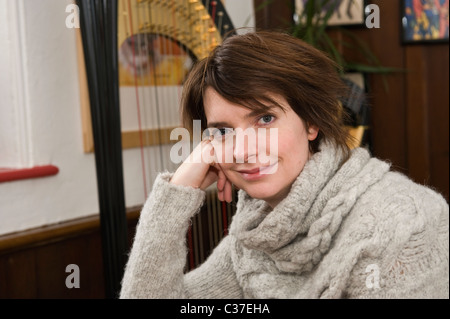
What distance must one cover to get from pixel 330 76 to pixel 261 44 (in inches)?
6.5

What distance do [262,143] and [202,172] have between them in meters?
0.19

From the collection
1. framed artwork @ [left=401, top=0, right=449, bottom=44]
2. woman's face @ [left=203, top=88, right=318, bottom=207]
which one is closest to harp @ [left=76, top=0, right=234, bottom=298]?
woman's face @ [left=203, top=88, right=318, bottom=207]

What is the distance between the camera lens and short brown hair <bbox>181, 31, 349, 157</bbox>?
1039 mm

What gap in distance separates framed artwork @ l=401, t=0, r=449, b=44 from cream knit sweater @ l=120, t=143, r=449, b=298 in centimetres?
193

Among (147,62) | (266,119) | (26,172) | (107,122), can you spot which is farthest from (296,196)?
(147,62)

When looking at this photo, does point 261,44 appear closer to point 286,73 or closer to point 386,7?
point 286,73

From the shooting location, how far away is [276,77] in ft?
3.41

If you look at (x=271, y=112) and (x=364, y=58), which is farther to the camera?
(x=364, y=58)

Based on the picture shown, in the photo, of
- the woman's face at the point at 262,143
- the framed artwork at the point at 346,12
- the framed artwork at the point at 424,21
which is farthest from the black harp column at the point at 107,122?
the framed artwork at the point at 424,21

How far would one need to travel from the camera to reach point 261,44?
1058mm

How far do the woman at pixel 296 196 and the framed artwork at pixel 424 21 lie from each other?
75.2 inches

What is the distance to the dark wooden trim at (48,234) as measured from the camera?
5.45 ft

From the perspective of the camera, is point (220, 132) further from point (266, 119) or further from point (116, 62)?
point (116, 62)
